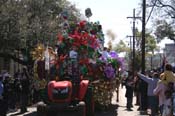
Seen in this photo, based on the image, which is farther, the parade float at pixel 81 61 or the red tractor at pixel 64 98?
the parade float at pixel 81 61

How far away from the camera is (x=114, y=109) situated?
2289 cm

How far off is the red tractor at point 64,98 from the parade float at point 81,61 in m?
0.79

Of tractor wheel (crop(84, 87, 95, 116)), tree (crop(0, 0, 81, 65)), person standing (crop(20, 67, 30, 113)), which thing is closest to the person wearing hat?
tractor wheel (crop(84, 87, 95, 116))

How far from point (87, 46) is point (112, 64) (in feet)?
7.00

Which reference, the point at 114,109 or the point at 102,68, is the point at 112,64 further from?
the point at 114,109

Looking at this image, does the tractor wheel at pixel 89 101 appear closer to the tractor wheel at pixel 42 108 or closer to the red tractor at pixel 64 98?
the red tractor at pixel 64 98

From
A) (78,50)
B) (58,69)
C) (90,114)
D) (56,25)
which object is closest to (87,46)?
(78,50)

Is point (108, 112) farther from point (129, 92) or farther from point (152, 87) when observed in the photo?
point (152, 87)

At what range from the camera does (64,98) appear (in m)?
16.1

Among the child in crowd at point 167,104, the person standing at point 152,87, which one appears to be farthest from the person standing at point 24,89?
the child in crowd at point 167,104

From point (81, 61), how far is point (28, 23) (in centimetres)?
1520

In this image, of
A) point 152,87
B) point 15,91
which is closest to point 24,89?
point 15,91

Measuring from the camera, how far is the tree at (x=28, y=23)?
27.8 meters

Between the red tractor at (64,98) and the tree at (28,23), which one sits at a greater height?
the tree at (28,23)
